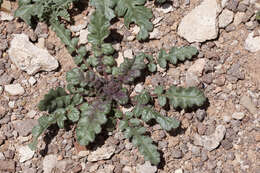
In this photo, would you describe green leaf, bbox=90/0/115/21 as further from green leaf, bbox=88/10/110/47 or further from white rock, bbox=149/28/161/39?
white rock, bbox=149/28/161/39

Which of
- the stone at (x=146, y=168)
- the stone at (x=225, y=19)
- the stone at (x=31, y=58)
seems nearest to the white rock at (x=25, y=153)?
the stone at (x=31, y=58)

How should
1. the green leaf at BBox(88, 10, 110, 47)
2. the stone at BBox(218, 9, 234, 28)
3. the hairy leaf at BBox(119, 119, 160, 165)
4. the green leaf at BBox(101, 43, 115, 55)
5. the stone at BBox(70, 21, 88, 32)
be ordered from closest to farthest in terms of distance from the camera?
the hairy leaf at BBox(119, 119, 160, 165) → the green leaf at BBox(88, 10, 110, 47) → the green leaf at BBox(101, 43, 115, 55) → the stone at BBox(218, 9, 234, 28) → the stone at BBox(70, 21, 88, 32)

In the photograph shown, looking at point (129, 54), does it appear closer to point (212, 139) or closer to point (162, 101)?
point (162, 101)

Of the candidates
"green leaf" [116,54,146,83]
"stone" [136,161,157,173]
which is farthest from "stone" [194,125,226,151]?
"green leaf" [116,54,146,83]

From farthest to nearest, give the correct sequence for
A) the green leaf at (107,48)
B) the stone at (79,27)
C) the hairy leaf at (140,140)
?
the stone at (79,27), the green leaf at (107,48), the hairy leaf at (140,140)

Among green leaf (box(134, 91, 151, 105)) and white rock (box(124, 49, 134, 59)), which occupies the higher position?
white rock (box(124, 49, 134, 59))

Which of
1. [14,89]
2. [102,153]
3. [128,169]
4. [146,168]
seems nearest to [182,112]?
[146,168]

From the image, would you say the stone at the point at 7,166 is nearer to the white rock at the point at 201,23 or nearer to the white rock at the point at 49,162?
the white rock at the point at 49,162
